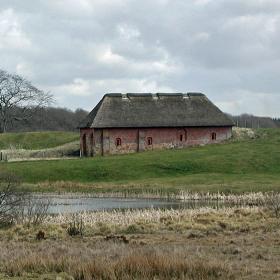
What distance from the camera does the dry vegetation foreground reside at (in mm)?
12594

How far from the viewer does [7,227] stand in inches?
994

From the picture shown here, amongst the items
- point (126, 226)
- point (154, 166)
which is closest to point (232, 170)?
point (154, 166)

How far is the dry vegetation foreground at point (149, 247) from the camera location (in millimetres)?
12594

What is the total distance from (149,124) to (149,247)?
5763 centimetres

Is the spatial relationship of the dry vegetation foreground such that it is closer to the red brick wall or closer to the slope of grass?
the red brick wall

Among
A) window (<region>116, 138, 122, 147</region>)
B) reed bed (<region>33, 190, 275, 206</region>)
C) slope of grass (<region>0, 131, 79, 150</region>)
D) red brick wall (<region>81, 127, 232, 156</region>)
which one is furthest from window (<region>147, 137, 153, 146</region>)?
reed bed (<region>33, 190, 275, 206</region>)

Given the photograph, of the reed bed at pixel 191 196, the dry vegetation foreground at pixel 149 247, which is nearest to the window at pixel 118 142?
the reed bed at pixel 191 196

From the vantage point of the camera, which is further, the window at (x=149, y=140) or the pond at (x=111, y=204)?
the window at (x=149, y=140)

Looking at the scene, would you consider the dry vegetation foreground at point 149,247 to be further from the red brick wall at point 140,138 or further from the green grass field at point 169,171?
the red brick wall at point 140,138

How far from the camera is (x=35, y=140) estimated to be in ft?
288

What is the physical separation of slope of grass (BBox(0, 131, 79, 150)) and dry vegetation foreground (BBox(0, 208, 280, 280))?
188 feet

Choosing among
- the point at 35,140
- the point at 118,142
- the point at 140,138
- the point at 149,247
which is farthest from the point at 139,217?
the point at 35,140

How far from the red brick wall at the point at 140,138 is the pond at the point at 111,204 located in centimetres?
2828

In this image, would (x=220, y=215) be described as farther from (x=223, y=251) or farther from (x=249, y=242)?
(x=223, y=251)
